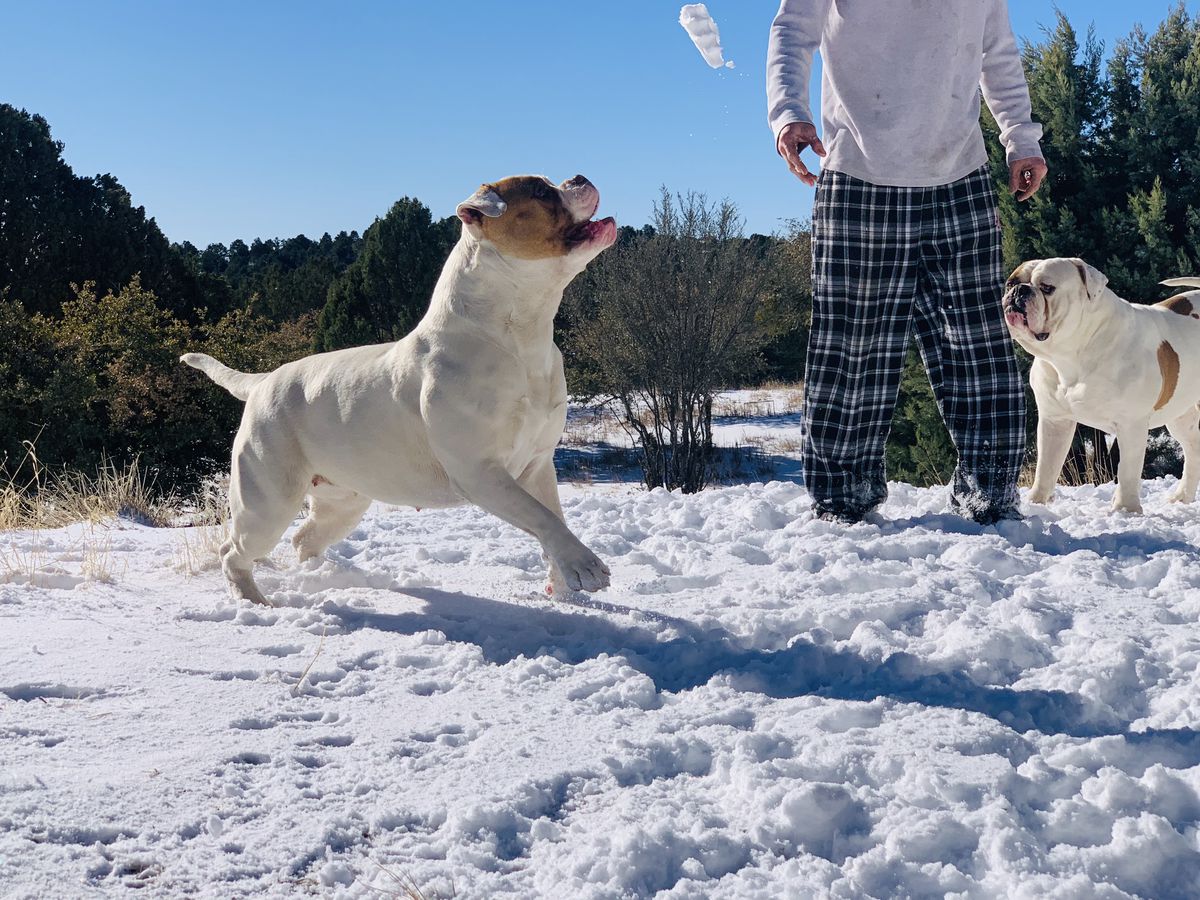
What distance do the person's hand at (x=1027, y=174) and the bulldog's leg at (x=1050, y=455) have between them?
3.69 feet

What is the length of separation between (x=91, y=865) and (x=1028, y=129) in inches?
163

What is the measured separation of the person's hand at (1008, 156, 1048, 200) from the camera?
13.2 feet

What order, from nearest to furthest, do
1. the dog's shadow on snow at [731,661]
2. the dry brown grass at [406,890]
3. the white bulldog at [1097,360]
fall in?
the dry brown grass at [406,890], the dog's shadow on snow at [731,661], the white bulldog at [1097,360]

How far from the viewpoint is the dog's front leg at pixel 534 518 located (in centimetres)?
282

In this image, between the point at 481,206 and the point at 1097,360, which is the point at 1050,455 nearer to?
the point at 1097,360

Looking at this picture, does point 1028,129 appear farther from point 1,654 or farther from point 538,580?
point 1,654

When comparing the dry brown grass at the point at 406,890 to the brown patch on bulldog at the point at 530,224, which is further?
the brown patch on bulldog at the point at 530,224

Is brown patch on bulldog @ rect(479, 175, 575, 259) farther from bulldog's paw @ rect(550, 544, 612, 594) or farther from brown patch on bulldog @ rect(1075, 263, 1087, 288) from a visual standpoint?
brown patch on bulldog @ rect(1075, 263, 1087, 288)

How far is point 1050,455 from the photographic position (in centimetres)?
465

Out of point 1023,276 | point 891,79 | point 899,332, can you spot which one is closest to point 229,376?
point 899,332

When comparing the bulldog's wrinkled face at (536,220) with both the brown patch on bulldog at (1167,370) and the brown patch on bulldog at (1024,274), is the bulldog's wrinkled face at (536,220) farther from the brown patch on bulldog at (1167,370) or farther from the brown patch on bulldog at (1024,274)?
the brown patch on bulldog at (1167,370)

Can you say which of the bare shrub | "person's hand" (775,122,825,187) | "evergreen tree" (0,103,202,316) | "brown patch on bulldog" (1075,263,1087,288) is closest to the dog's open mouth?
"person's hand" (775,122,825,187)

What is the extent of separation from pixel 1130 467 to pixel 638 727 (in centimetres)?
327

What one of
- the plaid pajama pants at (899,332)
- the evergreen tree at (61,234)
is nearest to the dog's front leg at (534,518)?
the plaid pajama pants at (899,332)
